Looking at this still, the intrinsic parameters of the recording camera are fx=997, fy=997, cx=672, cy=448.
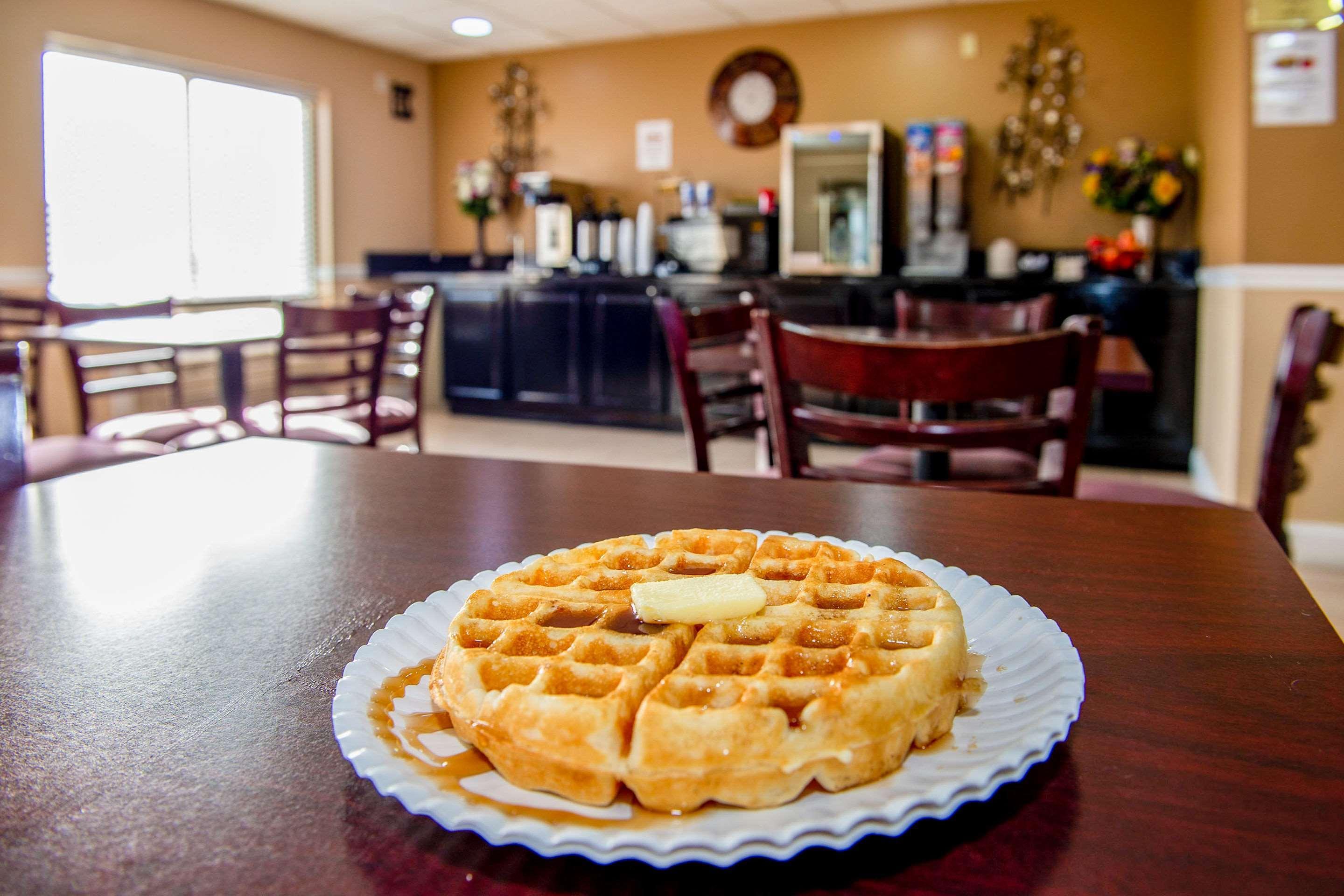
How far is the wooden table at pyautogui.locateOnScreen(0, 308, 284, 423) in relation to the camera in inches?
124

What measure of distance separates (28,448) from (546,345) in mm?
3988

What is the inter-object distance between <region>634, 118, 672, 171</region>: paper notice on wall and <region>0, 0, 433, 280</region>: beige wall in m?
1.85

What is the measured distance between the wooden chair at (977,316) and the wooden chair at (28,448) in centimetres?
230

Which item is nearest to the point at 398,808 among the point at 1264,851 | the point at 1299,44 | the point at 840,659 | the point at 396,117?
the point at 840,659

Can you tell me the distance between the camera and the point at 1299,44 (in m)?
3.52

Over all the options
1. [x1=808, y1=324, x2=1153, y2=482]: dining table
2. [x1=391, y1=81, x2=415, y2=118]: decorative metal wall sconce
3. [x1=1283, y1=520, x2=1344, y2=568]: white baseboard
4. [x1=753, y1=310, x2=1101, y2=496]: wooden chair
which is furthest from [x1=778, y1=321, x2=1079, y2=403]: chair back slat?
[x1=391, y1=81, x2=415, y2=118]: decorative metal wall sconce

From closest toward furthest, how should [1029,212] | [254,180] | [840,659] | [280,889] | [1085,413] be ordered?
[280,889] → [840,659] → [1085,413] → [1029,212] → [254,180]

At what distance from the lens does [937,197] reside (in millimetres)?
5852

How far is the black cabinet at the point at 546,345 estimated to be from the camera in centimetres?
661

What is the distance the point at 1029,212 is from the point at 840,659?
20.1 ft

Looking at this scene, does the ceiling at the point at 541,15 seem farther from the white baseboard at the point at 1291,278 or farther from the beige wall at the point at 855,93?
the white baseboard at the point at 1291,278

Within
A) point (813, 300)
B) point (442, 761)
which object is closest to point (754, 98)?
point (813, 300)

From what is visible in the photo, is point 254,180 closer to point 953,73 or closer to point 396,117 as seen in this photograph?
point 396,117

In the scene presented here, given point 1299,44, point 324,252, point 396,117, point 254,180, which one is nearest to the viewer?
point 1299,44
